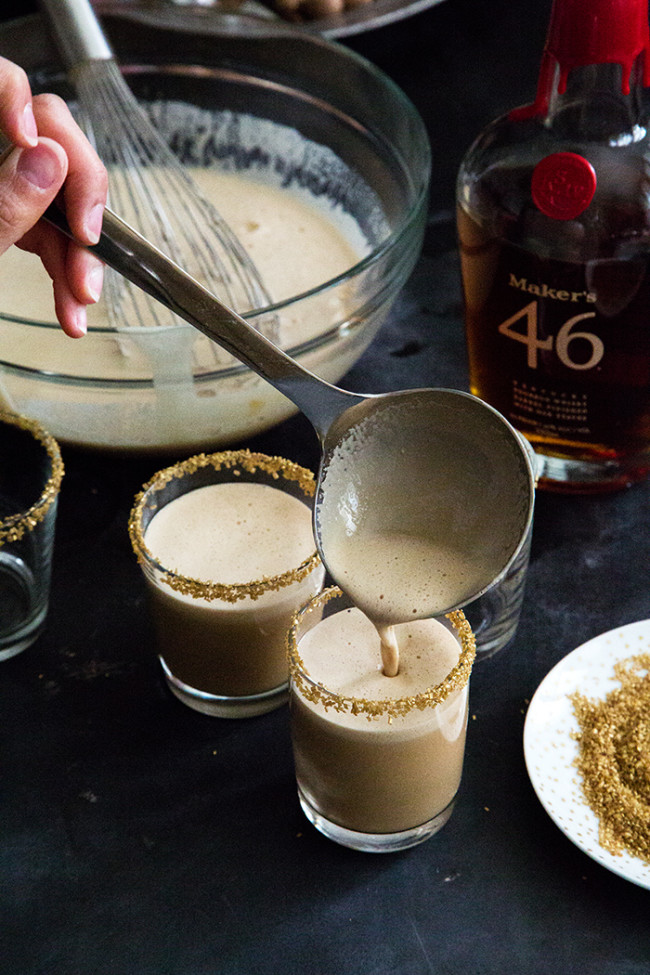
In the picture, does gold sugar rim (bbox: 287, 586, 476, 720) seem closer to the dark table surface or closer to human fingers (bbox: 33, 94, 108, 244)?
the dark table surface

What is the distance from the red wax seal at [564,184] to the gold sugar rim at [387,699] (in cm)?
33

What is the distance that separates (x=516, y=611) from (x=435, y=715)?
20 centimetres

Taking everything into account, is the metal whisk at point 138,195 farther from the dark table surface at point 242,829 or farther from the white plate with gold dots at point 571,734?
the white plate with gold dots at point 571,734

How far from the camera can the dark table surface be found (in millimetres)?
647

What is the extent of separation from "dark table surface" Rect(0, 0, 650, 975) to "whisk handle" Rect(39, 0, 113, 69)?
38 cm

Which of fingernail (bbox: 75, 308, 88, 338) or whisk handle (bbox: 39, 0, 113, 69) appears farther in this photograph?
whisk handle (bbox: 39, 0, 113, 69)

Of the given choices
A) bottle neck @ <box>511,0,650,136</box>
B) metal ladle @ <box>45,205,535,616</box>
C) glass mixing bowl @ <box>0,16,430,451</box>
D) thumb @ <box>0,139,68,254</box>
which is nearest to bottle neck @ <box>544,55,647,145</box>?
bottle neck @ <box>511,0,650,136</box>

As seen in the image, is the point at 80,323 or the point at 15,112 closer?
the point at 15,112

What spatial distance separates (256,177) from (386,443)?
0.60 m

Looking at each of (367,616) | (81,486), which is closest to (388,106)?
(81,486)

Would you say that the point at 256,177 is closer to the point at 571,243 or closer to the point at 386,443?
the point at 571,243

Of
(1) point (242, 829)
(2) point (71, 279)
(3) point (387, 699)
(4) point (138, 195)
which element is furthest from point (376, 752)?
(4) point (138, 195)

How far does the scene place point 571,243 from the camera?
802 mm

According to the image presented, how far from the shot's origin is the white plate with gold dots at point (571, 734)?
0.66 metres
